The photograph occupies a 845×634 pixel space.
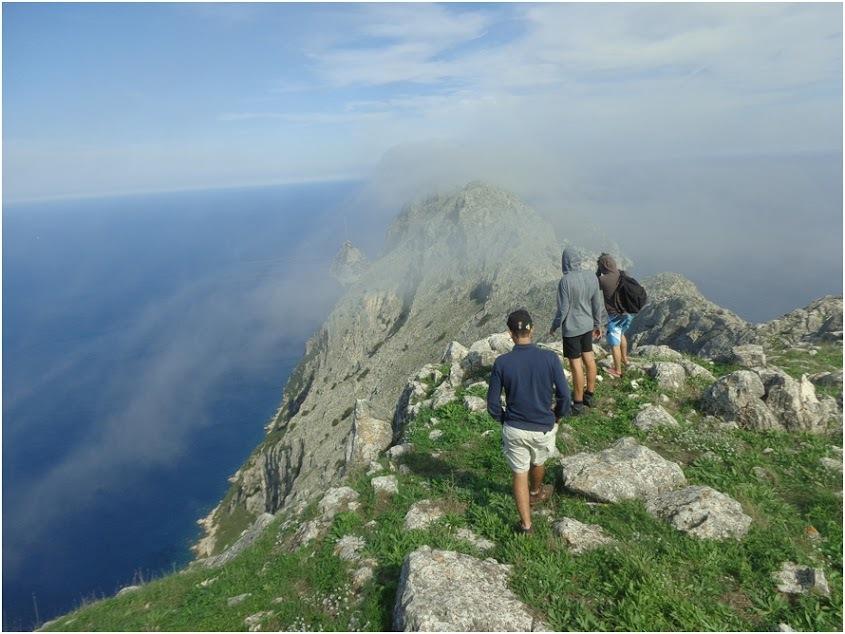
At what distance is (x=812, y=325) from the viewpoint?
2403 cm

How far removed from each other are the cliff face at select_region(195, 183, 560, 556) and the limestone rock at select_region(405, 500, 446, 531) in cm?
6338

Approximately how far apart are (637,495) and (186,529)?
434ft

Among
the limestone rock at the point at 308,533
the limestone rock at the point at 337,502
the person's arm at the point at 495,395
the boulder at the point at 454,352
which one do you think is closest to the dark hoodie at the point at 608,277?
the person's arm at the point at 495,395

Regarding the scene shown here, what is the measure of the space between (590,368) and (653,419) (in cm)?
214

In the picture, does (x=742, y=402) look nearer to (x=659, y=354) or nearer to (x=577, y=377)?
(x=577, y=377)

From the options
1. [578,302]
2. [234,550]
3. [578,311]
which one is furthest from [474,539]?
[234,550]

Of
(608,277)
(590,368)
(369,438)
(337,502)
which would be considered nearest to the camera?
(337,502)

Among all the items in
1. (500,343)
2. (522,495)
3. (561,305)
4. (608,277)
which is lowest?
(500,343)

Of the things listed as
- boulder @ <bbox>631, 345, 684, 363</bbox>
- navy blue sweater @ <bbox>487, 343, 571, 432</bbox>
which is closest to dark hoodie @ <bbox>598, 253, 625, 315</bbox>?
boulder @ <bbox>631, 345, 684, 363</bbox>

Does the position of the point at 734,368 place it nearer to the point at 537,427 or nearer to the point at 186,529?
the point at 537,427

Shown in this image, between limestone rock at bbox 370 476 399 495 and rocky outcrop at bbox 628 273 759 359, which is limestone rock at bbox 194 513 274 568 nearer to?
limestone rock at bbox 370 476 399 495

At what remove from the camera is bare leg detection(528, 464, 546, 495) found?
28.5 feet

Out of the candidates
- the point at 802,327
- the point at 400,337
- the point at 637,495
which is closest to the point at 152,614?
the point at 637,495

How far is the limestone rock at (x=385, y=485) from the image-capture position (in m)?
11.4
